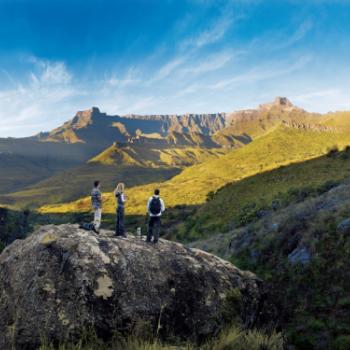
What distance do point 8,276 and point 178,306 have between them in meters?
5.01

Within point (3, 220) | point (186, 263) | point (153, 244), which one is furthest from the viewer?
point (3, 220)

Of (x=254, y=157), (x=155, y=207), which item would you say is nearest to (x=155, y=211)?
(x=155, y=207)

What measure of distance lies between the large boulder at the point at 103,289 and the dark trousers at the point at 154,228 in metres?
0.53

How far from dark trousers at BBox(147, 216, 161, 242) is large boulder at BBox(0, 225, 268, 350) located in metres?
0.53

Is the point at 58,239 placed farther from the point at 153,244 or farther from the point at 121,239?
the point at 153,244

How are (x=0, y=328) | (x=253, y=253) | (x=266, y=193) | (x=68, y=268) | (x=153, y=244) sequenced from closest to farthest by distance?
1. (x=0, y=328)
2. (x=68, y=268)
3. (x=153, y=244)
4. (x=253, y=253)
5. (x=266, y=193)

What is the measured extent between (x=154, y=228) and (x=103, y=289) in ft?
11.4

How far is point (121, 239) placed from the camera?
11289 millimetres

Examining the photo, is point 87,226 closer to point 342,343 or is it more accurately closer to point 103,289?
point 103,289

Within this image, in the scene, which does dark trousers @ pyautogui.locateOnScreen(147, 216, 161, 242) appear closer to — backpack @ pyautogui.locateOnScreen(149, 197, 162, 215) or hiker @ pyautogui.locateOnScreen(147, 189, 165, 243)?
hiker @ pyautogui.locateOnScreen(147, 189, 165, 243)

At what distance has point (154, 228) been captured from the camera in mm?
12141

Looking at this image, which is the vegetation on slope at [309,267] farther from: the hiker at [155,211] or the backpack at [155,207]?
the backpack at [155,207]

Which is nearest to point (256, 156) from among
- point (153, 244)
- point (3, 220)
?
point (3, 220)

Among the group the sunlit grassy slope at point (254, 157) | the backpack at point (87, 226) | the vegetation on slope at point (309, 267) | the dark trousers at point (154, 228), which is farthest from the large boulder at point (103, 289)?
the sunlit grassy slope at point (254, 157)
